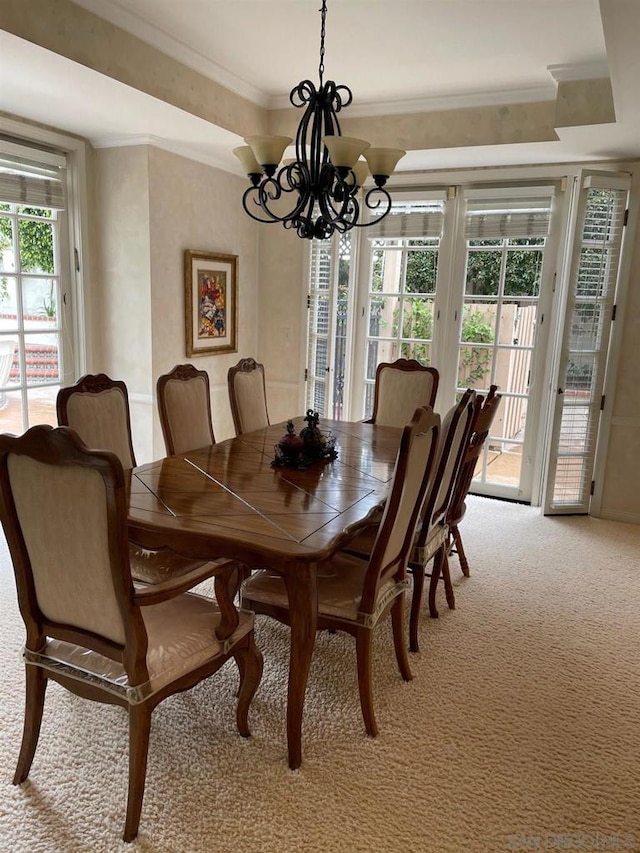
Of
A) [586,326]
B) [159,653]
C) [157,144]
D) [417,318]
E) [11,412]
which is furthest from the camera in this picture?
[417,318]

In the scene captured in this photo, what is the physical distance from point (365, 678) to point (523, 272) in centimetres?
337

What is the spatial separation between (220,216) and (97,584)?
3.68 m

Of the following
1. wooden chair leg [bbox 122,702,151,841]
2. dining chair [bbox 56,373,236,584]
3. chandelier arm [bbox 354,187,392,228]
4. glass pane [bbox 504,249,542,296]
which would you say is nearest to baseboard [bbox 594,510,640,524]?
glass pane [bbox 504,249,542,296]

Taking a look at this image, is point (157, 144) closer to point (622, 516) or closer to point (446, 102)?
point (446, 102)

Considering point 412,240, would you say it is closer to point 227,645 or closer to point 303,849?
point 227,645

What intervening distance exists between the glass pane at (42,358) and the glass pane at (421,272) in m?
2.64

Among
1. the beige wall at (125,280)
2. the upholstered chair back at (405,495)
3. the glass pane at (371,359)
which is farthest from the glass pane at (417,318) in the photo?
the upholstered chair back at (405,495)

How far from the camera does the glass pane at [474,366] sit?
4676 millimetres

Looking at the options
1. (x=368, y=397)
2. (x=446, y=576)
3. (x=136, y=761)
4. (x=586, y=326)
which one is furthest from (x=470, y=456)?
(x=368, y=397)

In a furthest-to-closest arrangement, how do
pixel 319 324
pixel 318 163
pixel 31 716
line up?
pixel 319 324
pixel 318 163
pixel 31 716

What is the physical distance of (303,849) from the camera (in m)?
1.67

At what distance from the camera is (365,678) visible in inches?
82.0

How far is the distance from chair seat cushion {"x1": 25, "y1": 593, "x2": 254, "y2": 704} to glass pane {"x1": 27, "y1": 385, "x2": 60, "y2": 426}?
2397mm

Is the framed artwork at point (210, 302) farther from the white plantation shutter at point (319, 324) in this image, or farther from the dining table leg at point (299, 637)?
the dining table leg at point (299, 637)
